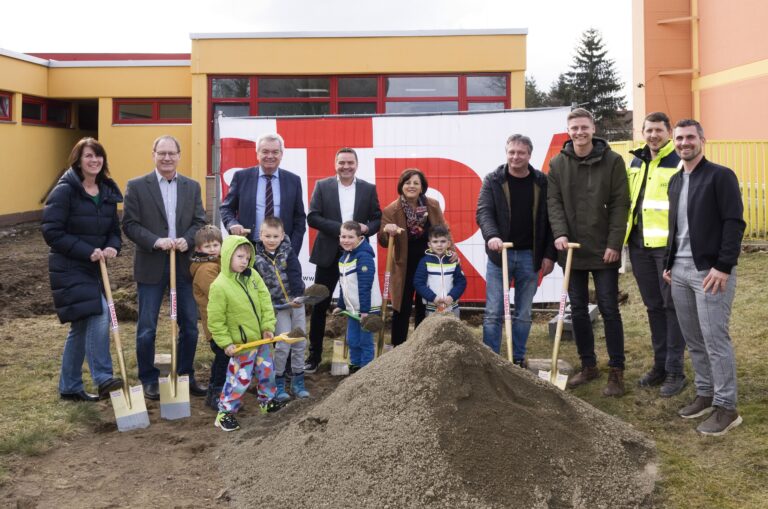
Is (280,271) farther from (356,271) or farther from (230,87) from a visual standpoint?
(230,87)

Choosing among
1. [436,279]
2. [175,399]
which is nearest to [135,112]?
[436,279]

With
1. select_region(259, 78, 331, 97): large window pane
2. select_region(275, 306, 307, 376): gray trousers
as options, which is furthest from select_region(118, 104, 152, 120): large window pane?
select_region(275, 306, 307, 376): gray trousers

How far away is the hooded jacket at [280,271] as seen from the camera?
17.0ft

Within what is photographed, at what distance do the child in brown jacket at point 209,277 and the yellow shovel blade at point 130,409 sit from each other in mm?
501

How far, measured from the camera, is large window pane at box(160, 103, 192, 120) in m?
19.4

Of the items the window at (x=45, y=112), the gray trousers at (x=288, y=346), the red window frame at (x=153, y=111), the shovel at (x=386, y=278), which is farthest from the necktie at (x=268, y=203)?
the window at (x=45, y=112)

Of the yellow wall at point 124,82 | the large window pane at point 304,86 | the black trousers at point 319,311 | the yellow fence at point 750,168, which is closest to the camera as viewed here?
the black trousers at point 319,311

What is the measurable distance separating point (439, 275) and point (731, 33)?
58.8 ft

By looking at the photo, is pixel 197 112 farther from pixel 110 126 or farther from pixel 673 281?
pixel 673 281

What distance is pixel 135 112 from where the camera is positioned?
64.1 ft

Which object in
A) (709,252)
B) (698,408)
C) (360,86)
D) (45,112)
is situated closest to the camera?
(709,252)

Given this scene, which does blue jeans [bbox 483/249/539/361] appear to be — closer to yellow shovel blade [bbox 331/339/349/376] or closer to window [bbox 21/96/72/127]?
yellow shovel blade [bbox 331/339/349/376]

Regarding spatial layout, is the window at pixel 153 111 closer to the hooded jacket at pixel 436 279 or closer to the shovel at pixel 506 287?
the hooded jacket at pixel 436 279

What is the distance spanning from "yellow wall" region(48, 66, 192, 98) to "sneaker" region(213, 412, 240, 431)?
15.8 metres
